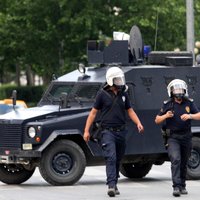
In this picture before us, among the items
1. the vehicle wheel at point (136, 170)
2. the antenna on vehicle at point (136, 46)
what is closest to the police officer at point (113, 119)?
the antenna on vehicle at point (136, 46)

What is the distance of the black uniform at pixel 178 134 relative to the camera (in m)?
13.9

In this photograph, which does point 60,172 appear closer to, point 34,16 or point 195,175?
point 195,175

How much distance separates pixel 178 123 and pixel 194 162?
3.11 m

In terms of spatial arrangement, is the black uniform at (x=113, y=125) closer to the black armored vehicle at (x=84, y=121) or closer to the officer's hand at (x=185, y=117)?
the officer's hand at (x=185, y=117)

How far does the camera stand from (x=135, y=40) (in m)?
17.5

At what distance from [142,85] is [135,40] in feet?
3.69

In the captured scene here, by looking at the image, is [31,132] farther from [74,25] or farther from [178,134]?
[74,25]

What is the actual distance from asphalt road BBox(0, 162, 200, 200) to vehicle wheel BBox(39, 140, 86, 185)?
6.3 inches

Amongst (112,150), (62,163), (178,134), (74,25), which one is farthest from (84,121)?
(74,25)

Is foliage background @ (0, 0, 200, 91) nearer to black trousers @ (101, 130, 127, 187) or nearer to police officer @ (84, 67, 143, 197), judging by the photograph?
police officer @ (84, 67, 143, 197)

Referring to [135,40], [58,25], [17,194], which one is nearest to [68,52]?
[58,25]

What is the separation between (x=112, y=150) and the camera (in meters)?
13.9

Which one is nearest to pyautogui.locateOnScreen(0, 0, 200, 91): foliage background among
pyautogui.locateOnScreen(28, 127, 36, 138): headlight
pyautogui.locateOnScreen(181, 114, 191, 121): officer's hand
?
pyautogui.locateOnScreen(28, 127, 36, 138): headlight

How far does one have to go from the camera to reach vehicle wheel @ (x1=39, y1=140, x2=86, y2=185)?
15875mm
